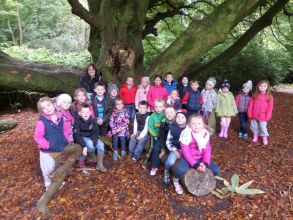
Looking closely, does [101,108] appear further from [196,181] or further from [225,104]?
[225,104]

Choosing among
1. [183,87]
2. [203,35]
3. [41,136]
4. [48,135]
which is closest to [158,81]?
[183,87]

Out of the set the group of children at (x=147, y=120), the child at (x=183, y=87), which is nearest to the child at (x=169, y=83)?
the group of children at (x=147, y=120)

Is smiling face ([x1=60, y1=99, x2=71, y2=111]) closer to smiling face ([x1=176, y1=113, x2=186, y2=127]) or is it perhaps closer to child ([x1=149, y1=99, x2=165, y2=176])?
child ([x1=149, y1=99, x2=165, y2=176])

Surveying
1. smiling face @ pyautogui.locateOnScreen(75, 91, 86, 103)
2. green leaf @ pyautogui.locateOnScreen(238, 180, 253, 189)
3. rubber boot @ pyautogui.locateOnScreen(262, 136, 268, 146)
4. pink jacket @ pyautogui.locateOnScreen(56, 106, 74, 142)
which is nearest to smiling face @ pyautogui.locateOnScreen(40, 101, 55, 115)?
pink jacket @ pyautogui.locateOnScreen(56, 106, 74, 142)

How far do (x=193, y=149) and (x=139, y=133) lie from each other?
1426mm

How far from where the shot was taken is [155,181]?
4961 mm

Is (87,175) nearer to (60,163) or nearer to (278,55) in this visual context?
(60,163)

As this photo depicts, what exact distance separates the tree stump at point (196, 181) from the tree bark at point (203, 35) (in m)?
2.93

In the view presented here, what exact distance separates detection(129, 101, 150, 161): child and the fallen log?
123 centimetres

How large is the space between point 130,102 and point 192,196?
281 cm

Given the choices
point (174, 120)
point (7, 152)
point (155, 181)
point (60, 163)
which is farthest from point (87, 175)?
point (7, 152)

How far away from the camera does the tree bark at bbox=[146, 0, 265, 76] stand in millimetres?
6188

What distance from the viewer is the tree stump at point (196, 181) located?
4.51 m

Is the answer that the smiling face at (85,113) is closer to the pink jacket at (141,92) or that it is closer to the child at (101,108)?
the child at (101,108)
